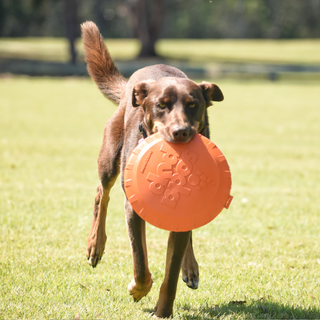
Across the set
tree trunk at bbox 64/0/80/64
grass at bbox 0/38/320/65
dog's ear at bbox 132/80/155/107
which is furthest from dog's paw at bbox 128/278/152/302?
grass at bbox 0/38/320/65

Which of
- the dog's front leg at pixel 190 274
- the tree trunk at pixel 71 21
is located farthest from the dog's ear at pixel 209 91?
the tree trunk at pixel 71 21

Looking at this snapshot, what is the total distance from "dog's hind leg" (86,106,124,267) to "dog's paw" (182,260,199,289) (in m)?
0.89

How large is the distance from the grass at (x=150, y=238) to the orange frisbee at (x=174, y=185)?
737 mm

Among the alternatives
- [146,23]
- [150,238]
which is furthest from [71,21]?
[150,238]

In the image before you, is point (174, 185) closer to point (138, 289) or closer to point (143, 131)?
point (143, 131)

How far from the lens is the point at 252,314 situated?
3.71 m

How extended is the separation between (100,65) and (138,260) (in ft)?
8.48

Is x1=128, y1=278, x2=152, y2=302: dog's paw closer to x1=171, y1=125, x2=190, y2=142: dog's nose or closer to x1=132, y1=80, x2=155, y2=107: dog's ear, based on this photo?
x1=171, y1=125, x2=190, y2=142: dog's nose

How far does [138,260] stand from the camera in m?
3.70

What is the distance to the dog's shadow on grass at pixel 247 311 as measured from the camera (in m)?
3.68

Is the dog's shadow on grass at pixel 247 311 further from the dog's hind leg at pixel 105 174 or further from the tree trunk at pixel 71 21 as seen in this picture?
the tree trunk at pixel 71 21

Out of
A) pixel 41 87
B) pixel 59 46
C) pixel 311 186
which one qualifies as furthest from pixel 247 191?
pixel 59 46

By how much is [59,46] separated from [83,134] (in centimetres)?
3625

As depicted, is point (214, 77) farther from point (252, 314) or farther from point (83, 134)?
point (252, 314)
